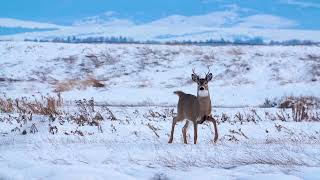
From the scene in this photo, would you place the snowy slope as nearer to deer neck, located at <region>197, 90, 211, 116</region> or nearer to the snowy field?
the snowy field

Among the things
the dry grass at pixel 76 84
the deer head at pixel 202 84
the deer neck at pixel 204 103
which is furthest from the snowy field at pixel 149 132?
the deer head at pixel 202 84

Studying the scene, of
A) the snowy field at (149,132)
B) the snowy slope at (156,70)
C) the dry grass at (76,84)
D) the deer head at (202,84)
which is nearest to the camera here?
the snowy field at (149,132)

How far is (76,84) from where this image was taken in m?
35.5

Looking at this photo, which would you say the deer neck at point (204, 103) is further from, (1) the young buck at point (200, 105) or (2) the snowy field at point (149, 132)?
(2) the snowy field at point (149, 132)

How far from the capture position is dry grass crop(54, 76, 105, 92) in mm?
34531

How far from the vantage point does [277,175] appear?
8.55 m

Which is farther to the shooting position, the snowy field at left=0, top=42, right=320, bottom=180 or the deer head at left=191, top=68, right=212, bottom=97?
the deer head at left=191, top=68, right=212, bottom=97

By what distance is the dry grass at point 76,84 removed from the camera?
34531 mm

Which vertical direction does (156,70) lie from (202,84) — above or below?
below

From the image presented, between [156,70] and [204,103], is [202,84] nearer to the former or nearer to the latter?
[204,103]

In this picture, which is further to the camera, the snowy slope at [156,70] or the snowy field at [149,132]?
the snowy slope at [156,70]

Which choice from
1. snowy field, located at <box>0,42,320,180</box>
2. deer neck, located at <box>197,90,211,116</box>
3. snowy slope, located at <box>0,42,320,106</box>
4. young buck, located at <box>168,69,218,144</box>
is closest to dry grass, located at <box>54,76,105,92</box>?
snowy field, located at <box>0,42,320,180</box>

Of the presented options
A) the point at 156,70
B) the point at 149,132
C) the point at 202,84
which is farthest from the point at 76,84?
the point at 202,84

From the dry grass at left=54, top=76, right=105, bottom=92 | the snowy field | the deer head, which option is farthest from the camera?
the dry grass at left=54, top=76, right=105, bottom=92
